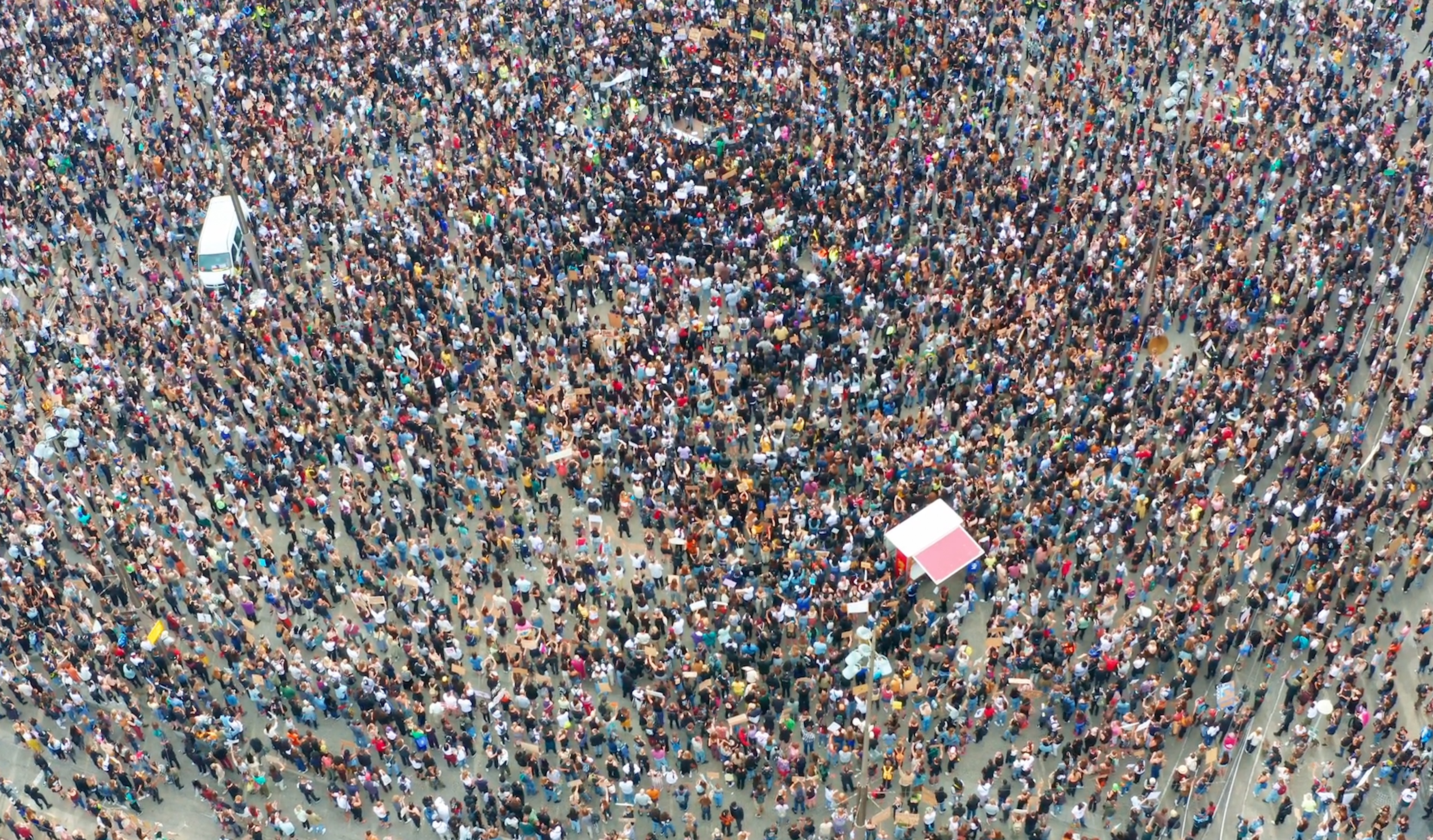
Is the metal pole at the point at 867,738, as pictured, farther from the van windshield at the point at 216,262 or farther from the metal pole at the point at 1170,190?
the van windshield at the point at 216,262

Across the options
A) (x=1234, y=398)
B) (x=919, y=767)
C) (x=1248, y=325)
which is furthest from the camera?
(x=1248, y=325)

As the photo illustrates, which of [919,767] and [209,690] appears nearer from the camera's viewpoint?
[919,767]

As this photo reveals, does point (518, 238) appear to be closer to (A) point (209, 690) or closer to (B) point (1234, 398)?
(A) point (209, 690)

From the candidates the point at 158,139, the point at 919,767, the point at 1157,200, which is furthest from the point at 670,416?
the point at 158,139

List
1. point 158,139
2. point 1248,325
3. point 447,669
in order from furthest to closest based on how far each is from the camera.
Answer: point 158,139 < point 1248,325 < point 447,669

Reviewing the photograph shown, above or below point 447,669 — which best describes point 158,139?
above

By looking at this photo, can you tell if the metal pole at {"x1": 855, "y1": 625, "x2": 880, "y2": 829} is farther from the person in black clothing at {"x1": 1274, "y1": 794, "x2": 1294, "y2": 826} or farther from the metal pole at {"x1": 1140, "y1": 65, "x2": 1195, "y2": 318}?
the metal pole at {"x1": 1140, "y1": 65, "x2": 1195, "y2": 318}

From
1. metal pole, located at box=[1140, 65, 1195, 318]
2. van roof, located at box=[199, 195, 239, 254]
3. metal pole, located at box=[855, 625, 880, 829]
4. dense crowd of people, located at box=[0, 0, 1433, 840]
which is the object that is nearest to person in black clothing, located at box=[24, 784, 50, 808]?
dense crowd of people, located at box=[0, 0, 1433, 840]
